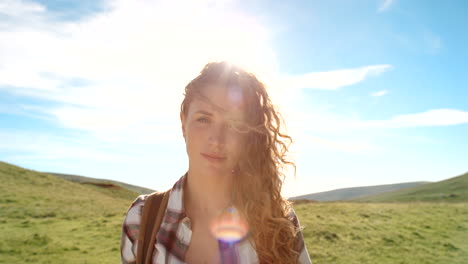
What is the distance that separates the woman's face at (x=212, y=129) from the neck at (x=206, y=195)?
14 centimetres

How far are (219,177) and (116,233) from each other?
14568 mm

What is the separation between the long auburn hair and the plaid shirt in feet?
0.51

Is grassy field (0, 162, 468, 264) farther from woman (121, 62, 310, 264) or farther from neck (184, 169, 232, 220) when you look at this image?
neck (184, 169, 232, 220)

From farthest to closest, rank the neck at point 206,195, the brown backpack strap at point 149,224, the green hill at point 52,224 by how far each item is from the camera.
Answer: the green hill at point 52,224 → the neck at point 206,195 → the brown backpack strap at point 149,224

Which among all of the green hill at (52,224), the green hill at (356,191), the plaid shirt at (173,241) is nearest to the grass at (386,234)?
the green hill at (52,224)

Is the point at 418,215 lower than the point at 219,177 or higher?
lower

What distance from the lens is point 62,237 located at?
1530 cm

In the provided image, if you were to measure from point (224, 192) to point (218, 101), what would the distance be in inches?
36.9

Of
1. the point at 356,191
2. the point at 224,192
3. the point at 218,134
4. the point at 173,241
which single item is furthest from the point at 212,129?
the point at 356,191

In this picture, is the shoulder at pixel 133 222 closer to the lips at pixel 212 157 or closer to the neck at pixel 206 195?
the neck at pixel 206 195

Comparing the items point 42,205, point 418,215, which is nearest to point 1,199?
point 42,205

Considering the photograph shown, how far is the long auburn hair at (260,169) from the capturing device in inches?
123

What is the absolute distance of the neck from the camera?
10.6 ft

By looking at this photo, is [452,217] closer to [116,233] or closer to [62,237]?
[116,233]
